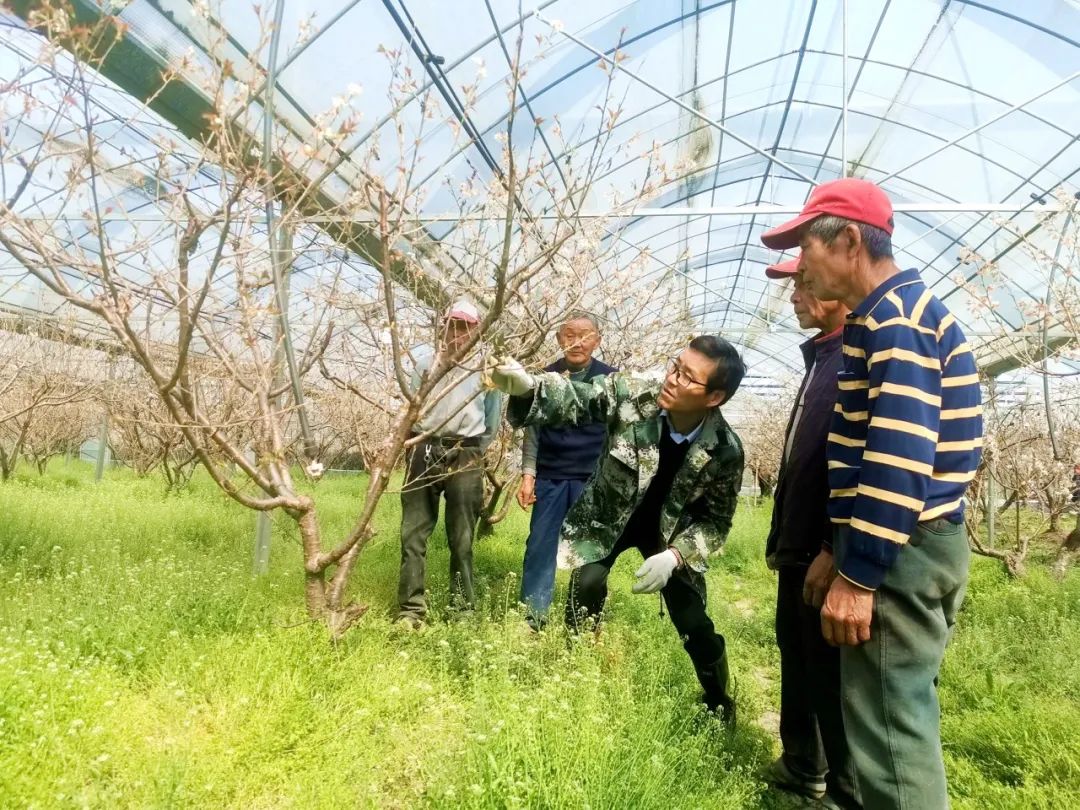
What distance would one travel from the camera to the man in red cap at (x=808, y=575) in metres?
2.04

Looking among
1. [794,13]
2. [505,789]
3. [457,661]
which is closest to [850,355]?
[505,789]

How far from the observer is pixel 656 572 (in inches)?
92.1

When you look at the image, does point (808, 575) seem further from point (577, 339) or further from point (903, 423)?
point (577, 339)

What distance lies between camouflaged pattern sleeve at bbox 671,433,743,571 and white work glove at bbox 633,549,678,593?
0.15 m

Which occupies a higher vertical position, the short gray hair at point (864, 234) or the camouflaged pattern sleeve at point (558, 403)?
the short gray hair at point (864, 234)

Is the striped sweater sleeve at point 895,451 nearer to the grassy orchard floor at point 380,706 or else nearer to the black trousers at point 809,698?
the black trousers at point 809,698

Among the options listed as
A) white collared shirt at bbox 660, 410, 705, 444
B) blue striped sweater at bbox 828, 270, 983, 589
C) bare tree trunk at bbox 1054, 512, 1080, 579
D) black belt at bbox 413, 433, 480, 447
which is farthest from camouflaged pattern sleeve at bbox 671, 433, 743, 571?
bare tree trunk at bbox 1054, 512, 1080, 579

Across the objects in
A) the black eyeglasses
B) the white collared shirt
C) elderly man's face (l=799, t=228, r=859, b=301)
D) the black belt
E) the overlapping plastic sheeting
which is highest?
the overlapping plastic sheeting

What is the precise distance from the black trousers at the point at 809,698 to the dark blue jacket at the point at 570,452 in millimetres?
1252

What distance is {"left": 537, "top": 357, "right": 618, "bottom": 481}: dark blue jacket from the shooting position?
3350 millimetres

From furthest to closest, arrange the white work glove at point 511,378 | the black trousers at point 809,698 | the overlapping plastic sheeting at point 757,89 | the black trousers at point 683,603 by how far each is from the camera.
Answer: the overlapping plastic sheeting at point 757,89, the black trousers at point 683,603, the white work glove at point 511,378, the black trousers at point 809,698

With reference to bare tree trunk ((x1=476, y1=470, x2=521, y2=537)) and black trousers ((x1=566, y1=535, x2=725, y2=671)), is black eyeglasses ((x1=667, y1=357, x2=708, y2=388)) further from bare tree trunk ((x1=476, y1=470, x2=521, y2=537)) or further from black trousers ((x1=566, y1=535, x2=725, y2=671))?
bare tree trunk ((x1=476, y1=470, x2=521, y2=537))

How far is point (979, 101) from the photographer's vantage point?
723cm

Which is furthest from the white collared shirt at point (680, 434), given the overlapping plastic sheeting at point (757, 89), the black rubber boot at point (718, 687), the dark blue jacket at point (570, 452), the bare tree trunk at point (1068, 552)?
the bare tree trunk at point (1068, 552)
